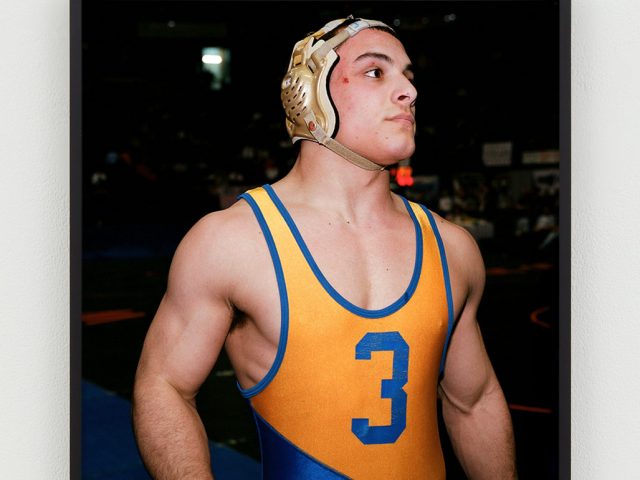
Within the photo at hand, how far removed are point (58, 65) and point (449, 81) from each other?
930mm

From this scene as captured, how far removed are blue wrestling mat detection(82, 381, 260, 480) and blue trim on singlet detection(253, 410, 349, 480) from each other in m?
0.41

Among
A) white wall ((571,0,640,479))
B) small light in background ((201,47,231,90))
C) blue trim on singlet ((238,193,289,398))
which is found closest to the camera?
blue trim on singlet ((238,193,289,398))

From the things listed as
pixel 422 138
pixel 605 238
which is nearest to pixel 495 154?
pixel 422 138

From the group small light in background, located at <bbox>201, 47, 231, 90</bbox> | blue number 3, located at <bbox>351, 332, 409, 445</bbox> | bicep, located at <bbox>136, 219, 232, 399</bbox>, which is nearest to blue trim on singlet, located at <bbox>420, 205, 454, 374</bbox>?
blue number 3, located at <bbox>351, 332, 409, 445</bbox>

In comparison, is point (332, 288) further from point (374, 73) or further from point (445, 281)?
point (374, 73)

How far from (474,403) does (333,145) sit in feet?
2.13

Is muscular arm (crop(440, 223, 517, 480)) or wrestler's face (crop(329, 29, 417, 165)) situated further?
muscular arm (crop(440, 223, 517, 480))

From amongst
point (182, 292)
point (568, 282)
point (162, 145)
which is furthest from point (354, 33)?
point (162, 145)

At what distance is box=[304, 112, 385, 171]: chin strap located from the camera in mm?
1925

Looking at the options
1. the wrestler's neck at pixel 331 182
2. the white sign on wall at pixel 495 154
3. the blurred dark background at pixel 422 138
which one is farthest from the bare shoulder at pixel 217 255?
the white sign on wall at pixel 495 154

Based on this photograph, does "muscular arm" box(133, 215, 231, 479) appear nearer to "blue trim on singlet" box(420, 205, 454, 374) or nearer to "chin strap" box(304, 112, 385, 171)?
"chin strap" box(304, 112, 385, 171)

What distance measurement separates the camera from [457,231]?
6.73 ft

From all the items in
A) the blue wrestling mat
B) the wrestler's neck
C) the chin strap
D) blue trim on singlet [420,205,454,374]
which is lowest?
the blue wrestling mat

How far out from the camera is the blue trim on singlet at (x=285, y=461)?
1.88 meters
